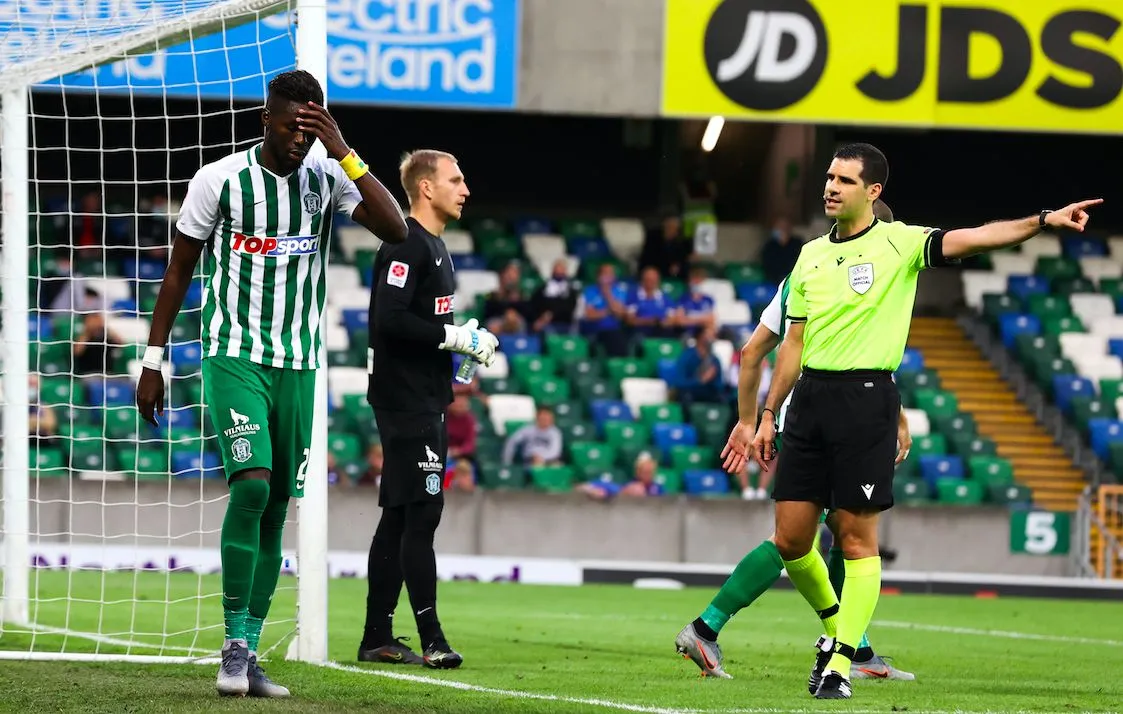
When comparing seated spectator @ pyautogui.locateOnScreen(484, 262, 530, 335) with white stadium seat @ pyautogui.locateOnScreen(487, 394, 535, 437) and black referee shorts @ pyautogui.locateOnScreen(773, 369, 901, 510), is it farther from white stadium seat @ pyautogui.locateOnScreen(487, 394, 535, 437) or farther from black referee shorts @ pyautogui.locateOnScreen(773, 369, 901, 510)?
black referee shorts @ pyautogui.locateOnScreen(773, 369, 901, 510)

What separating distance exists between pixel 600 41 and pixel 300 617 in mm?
13221

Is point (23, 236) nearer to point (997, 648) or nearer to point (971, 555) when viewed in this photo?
point (997, 648)

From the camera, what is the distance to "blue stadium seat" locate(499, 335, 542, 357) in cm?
1875

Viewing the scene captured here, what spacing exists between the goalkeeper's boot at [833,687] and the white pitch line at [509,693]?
79 cm

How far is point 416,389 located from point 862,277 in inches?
76.4

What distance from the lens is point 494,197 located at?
23.5m

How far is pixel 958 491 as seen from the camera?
17609 mm

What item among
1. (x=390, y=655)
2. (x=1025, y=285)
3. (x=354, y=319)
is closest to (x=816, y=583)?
(x=390, y=655)

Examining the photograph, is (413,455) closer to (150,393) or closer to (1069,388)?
(150,393)

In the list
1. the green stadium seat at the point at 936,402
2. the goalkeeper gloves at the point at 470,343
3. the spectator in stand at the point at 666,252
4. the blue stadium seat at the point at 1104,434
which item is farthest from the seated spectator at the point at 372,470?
the goalkeeper gloves at the point at 470,343

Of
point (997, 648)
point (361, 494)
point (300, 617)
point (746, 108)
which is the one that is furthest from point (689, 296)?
point (300, 617)

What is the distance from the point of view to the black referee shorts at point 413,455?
7.20 meters

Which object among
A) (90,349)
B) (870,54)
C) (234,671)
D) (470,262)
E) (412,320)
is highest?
(870,54)

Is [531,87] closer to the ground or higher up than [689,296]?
higher up
